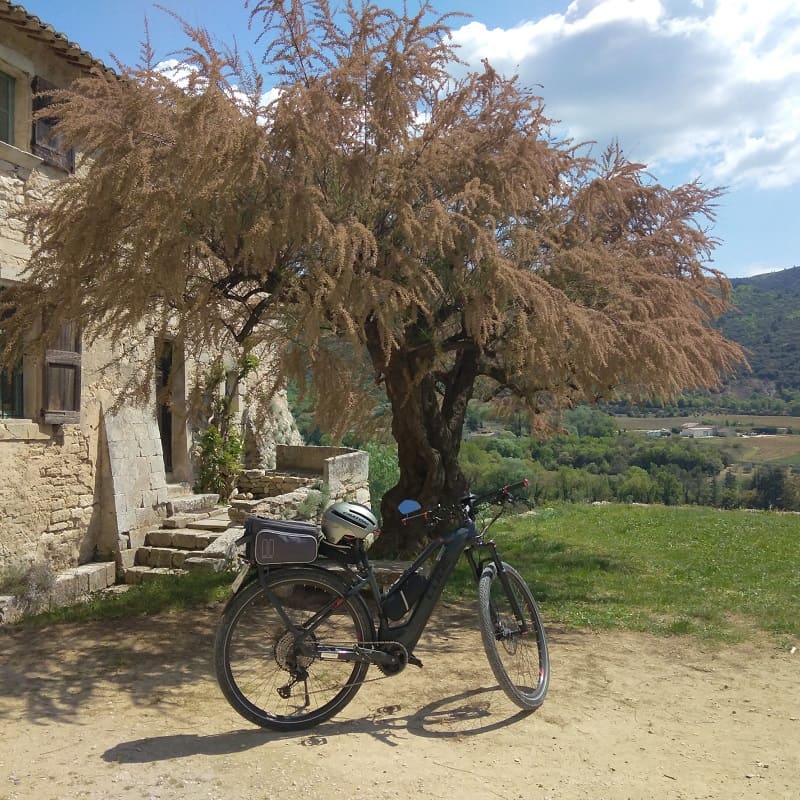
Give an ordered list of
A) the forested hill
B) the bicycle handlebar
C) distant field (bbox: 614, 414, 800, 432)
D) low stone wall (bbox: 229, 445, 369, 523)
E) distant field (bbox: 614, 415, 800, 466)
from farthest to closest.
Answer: distant field (bbox: 614, 414, 800, 432), the forested hill, distant field (bbox: 614, 415, 800, 466), low stone wall (bbox: 229, 445, 369, 523), the bicycle handlebar

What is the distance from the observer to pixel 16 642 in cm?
548

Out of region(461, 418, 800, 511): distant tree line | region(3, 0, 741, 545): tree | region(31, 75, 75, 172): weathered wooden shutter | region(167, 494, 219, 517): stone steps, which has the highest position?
region(31, 75, 75, 172): weathered wooden shutter

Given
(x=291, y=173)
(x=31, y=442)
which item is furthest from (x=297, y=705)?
(x=31, y=442)

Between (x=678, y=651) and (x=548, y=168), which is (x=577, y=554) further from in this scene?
(x=548, y=168)

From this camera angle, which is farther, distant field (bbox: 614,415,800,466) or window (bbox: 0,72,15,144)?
distant field (bbox: 614,415,800,466)

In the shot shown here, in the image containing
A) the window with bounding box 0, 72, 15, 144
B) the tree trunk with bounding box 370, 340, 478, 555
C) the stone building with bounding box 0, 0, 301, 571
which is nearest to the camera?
the tree trunk with bounding box 370, 340, 478, 555

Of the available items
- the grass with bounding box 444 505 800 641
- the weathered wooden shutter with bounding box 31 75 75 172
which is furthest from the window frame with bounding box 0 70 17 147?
the grass with bounding box 444 505 800 641

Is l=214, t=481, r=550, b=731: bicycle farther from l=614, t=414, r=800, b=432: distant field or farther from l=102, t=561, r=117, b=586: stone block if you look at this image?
l=614, t=414, r=800, b=432: distant field

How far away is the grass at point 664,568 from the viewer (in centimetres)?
612

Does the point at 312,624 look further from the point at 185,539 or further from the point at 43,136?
the point at 43,136

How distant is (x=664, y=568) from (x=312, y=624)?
19.5ft

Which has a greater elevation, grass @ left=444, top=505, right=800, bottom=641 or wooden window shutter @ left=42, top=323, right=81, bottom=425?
wooden window shutter @ left=42, top=323, right=81, bottom=425

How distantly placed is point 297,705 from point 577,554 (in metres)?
6.44

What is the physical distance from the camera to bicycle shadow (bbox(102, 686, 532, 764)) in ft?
11.1
